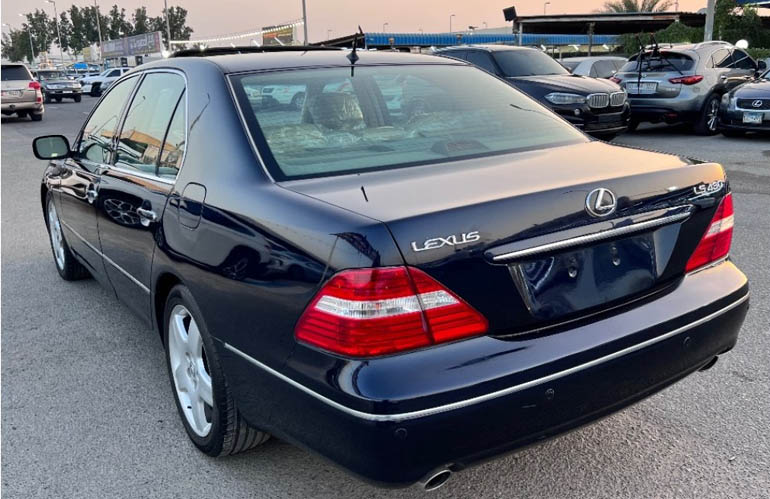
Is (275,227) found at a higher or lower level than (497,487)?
higher

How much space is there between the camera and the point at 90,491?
269cm

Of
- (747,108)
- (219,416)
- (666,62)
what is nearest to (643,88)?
(666,62)

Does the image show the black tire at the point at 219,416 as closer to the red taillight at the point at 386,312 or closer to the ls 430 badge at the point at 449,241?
the red taillight at the point at 386,312

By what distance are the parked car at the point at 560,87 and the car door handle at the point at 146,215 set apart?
310 inches

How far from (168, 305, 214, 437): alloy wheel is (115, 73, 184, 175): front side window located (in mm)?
702

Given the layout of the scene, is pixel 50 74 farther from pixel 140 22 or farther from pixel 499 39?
pixel 140 22

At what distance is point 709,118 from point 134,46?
82526 millimetres

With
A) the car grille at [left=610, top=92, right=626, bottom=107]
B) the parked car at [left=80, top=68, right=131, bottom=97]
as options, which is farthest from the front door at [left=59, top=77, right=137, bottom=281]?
the parked car at [left=80, top=68, right=131, bottom=97]

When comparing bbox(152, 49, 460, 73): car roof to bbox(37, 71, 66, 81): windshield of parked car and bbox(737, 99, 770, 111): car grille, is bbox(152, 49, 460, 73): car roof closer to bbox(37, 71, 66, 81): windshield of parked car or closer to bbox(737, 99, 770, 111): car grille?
bbox(737, 99, 770, 111): car grille

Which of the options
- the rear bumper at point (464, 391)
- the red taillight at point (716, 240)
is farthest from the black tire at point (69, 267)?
the red taillight at point (716, 240)

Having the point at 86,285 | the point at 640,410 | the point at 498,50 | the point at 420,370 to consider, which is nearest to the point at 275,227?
the point at 420,370

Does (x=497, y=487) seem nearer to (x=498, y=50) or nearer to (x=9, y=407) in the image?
(x=9, y=407)

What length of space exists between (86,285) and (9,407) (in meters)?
2.00

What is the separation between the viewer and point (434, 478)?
1.99 m
